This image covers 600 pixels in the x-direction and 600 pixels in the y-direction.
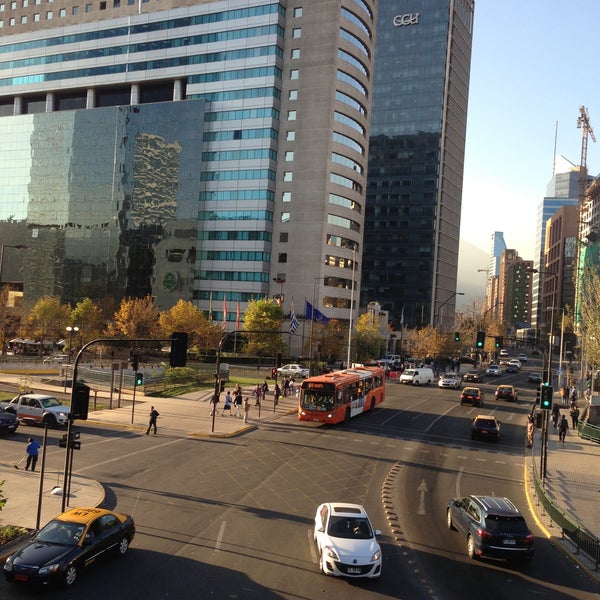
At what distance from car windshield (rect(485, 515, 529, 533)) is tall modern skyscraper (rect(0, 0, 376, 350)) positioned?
2960 inches

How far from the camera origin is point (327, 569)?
1434cm

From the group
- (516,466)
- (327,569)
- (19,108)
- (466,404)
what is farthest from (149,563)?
(19,108)

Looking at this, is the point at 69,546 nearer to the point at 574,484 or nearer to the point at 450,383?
the point at 574,484

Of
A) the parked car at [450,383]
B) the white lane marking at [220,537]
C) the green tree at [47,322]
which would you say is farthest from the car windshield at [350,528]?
the green tree at [47,322]

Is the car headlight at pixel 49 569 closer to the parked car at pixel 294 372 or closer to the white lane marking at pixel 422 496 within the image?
the white lane marking at pixel 422 496

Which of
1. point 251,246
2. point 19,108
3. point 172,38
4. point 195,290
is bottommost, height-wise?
point 195,290

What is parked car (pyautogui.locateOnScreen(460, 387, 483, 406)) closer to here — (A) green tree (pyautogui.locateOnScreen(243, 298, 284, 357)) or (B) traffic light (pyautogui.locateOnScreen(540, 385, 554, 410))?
(B) traffic light (pyautogui.locateOnScreen(540, 385, 554, 410))

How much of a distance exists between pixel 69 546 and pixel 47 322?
3065 inches

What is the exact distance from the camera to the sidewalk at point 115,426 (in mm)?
19000

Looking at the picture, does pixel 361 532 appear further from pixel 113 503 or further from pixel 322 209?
pixel 322 209

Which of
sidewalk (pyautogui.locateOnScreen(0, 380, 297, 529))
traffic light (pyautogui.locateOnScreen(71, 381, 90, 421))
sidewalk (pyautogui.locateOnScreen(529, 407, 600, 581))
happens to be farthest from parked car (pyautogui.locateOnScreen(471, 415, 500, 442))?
traffic light (pyautogui.locateOnScreen(71, 381, 90, 421))

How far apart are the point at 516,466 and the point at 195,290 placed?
75.2m

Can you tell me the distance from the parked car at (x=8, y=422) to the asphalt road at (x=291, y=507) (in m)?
1.29

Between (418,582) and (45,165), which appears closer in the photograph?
(418,582)
